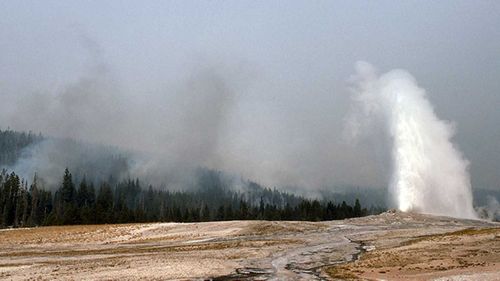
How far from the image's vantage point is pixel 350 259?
169ft

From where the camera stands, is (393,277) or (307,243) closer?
(393,277)

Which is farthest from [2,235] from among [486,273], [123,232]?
[486,273]

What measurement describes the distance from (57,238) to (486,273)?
77667mm

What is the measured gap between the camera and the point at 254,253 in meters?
57.2

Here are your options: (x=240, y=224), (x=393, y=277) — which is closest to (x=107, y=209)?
(x=240, y=224)

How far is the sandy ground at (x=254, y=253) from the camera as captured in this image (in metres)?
39.9

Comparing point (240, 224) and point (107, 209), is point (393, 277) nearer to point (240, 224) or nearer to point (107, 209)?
point (240, 224)

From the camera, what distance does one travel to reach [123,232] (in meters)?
93.7

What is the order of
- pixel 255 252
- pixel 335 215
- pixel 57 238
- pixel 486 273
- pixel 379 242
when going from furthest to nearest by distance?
pixel 335 215 → pixel 57 238 → pixel 379 242 → pixel 255 252 → pixel 486 273

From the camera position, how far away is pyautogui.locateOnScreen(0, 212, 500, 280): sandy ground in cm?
3994

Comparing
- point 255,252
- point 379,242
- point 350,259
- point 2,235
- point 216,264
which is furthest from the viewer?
point 2,235

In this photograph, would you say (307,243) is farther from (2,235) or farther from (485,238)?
(2,235)

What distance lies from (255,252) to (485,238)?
30847 mm

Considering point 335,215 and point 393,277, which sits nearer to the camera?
point 393,277
